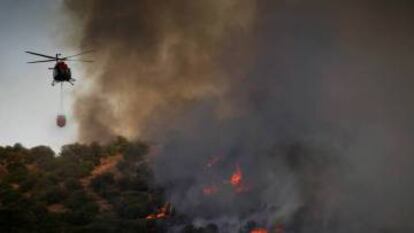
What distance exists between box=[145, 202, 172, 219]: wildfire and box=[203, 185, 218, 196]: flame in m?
2.61

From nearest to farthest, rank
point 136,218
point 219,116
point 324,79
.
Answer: point 136,218 < point 324,79 < point 219,116

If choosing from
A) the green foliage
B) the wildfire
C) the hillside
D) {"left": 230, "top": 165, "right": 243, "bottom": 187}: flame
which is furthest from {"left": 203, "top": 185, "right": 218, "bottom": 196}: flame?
the green foliage

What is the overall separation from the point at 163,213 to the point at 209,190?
348 cm

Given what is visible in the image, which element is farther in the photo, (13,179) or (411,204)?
(13,179)

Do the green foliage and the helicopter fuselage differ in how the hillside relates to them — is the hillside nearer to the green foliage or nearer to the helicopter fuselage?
the green foliage

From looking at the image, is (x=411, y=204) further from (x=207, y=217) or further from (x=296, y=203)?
(x=207, y=217)

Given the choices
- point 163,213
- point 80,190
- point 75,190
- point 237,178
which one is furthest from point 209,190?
point 75,190

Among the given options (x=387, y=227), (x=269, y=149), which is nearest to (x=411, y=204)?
(x=387, y=227)

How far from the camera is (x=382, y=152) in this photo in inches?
2082

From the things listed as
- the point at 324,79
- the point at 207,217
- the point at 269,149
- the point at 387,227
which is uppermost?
the point at 324,79

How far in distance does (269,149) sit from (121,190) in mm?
12480

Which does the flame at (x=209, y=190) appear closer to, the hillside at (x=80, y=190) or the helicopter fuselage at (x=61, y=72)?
the hillside at (x=80, y=190)

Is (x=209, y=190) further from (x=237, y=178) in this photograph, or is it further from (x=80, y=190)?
(x=80, y=190)

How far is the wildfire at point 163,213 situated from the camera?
53.5 metres
